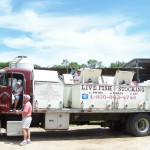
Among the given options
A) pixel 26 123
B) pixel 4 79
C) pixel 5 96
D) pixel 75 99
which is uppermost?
pixel 4 79

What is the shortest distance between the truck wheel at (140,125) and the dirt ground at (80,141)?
0.32m

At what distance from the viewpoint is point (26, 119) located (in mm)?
13344

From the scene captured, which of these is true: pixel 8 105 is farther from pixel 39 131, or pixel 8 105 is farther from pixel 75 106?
pixel 39 131

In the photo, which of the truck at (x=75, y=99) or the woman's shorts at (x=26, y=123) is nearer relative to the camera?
the woman's shorts at (x=26, y=123)

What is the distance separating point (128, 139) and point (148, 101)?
1.93m

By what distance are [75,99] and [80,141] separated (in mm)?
1607

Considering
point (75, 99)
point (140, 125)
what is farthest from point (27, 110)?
point (140, 125)

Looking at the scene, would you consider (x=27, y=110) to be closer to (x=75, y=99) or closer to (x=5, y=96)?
(x=5, y=96)

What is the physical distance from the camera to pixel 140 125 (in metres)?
16.2

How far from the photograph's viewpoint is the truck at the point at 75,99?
14.1m

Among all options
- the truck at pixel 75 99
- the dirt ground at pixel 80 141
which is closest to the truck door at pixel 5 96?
the truck at pixel 75 99

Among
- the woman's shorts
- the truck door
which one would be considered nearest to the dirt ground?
the woman's shorts

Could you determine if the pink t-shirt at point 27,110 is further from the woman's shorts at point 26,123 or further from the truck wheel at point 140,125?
the truck wheel at point 140,125

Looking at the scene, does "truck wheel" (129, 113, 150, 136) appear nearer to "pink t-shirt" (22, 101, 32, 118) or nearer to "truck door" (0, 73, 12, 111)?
"pink t-shirt" (22, 101, 32, 118)
